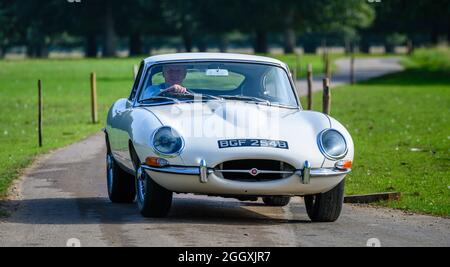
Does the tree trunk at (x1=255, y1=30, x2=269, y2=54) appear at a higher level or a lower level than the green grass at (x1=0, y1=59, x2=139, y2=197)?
lower

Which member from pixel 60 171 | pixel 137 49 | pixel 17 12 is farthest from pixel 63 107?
pixel 137 49

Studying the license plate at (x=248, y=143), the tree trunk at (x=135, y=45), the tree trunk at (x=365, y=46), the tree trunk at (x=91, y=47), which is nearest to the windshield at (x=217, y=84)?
the license plate at (x=248, y=143)

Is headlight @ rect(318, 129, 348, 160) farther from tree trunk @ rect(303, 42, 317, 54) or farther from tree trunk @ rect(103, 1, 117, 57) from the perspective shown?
tree trunk @ rect(303, 42, 317, 54)

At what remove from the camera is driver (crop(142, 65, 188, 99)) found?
12195mm

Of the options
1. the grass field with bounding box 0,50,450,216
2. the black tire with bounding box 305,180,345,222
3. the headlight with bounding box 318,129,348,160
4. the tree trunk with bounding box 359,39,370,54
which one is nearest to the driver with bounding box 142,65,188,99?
the headlight with bounding box 318,129,348,160

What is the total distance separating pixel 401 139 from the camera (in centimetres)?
2208

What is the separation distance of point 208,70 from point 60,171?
4494mm

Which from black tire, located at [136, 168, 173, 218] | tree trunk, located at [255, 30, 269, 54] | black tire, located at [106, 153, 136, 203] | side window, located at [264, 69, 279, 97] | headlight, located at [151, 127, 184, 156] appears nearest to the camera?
headlight, located at [151, 127, 184, 156]

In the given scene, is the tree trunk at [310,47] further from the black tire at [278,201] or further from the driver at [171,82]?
the driver at [171,82]

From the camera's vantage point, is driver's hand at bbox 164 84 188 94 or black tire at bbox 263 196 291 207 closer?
driver's hand at bbox 164 84 188 94

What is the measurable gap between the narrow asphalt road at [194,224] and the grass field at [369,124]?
904 millimetres

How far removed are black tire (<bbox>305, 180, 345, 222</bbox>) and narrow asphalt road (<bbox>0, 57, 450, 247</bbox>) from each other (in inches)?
4.6

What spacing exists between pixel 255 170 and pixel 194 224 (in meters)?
0.74
